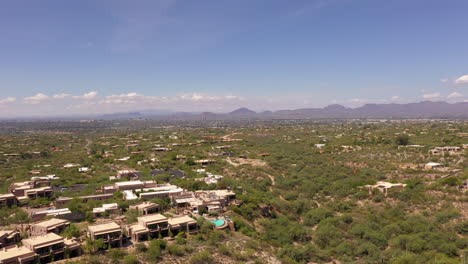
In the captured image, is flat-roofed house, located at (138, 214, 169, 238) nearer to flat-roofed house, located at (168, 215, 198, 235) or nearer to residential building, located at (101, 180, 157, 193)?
flat-roofed house, located at (168, 215, 198, 235)

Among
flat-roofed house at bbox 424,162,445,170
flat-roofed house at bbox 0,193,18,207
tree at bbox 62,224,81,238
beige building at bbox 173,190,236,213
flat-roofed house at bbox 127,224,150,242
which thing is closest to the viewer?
tree at bbox 62,224,81,238

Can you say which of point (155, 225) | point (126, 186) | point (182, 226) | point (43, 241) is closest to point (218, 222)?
point (182, 226)

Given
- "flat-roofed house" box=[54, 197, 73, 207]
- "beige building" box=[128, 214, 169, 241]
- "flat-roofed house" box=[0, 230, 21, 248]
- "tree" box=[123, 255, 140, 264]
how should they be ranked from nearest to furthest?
"tree" box=[123, 255, 140, 264], "flat-roofed house" box=[0, 230, 21, 248], "beige building" box=[128, 214, 169, 241], "flat-roofed house" box=[54, 197, 73, 207]

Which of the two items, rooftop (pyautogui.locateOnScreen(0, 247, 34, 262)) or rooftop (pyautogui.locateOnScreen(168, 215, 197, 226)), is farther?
rooftop (pyautogui.locateOnScreen(168, 215, 197, 226))

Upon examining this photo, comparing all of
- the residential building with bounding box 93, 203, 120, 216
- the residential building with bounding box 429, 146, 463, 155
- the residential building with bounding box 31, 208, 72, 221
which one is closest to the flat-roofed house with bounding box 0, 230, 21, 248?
the residential building with bounding box 31, 208, 72, 221

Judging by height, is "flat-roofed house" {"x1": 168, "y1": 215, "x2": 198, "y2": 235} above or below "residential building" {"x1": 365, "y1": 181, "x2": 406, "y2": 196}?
above

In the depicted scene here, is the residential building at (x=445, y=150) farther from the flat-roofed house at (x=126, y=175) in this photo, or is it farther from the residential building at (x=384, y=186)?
the flat-roofed house at (x=126, y=175)

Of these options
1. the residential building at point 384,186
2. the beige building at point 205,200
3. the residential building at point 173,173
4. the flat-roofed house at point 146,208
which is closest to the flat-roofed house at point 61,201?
the flat-roofed house at point 146,208

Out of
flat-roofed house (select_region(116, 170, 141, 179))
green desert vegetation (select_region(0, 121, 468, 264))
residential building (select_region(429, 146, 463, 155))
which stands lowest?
green desert vegetation (select_region(0, 121, 468, 264))
